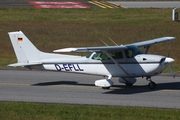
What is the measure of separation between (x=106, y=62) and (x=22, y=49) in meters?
2.96

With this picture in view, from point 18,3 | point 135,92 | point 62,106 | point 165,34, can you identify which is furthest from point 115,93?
point 18,3

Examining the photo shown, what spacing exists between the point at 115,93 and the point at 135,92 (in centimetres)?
69

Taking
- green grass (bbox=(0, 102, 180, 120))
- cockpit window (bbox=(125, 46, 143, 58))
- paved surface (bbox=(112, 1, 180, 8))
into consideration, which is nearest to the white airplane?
cockpit window (bbox=(125, 46, 143, 58))

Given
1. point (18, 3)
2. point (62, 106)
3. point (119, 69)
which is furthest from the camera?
point (18, 3)

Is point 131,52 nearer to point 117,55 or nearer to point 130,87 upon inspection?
point 117,55

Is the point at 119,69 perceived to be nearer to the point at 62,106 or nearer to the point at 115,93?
the point at 115,93

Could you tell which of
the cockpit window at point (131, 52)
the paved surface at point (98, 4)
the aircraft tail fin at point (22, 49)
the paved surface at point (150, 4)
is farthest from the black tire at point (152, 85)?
the paved surface at point (150, 4)

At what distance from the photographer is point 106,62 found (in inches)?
687

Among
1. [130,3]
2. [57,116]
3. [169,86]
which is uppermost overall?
[57,116]

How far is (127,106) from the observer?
48.6ft

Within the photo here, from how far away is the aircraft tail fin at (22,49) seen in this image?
17.8m

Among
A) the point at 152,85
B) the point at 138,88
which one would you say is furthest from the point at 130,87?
the point at 152,85

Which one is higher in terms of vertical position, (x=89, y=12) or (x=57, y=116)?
(x=57, y=116)

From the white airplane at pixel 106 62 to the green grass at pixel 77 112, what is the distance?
283 centimetres
